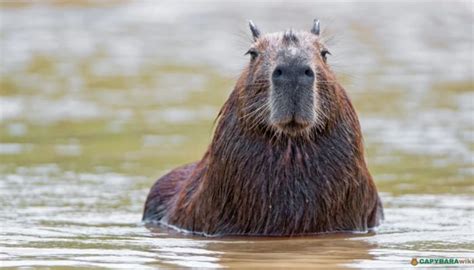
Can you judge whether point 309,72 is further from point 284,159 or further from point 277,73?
point 284,159

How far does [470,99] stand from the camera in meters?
15.6

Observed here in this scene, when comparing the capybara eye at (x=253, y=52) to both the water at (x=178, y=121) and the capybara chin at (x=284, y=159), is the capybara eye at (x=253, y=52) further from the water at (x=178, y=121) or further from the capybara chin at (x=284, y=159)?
the water at (x=178, y=121)

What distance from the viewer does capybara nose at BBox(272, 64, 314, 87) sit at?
25.4 feet

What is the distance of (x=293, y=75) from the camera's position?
775 centimetres

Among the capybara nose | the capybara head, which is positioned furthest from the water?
the capybara nose

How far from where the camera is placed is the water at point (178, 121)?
782 centimetres

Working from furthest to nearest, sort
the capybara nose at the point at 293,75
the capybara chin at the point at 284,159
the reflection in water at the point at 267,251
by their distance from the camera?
the capybara chin at the point at 284,159
the capybara nose at the point at 293,75
the reflection in water at the point at 267,251

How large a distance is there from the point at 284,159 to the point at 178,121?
645 cm

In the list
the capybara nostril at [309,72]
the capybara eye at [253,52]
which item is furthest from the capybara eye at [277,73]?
the capybara eye at [253,52]

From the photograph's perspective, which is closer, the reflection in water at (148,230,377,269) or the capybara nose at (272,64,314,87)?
the reflection in water at (148,230,377,269)

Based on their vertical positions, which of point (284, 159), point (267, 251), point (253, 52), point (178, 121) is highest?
point (178, 121)

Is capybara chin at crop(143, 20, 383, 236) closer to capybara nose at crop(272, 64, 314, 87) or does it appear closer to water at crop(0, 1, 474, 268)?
capybara nose at crop(272, 64, 314, 87)

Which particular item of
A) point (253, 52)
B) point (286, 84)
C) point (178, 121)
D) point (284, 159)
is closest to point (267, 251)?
point (284, 159)

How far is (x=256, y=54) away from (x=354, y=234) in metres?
1.26
